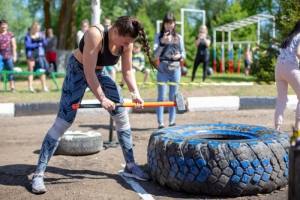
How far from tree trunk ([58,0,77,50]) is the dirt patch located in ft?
41.5

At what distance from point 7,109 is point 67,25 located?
12.5 metres

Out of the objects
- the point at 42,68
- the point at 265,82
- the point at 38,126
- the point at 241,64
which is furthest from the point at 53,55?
the point at 241,64

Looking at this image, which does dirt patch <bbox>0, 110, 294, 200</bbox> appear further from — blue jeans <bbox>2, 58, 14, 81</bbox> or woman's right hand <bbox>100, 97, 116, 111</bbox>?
blue jeans <bbox>2, 58, 14, 81</bbox>

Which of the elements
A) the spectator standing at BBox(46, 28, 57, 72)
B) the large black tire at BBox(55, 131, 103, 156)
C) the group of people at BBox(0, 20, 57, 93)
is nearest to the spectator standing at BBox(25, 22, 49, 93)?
the group of people at BBox(0, 20, 57, 93)

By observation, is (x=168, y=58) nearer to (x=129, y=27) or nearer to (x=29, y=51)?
(x=129, y=27)

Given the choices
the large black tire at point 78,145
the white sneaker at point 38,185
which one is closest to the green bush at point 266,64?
the large black tire at point 78,145

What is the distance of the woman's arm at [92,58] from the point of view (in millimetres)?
4152

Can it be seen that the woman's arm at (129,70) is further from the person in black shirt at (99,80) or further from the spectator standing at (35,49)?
the spectator standing at (35,49)

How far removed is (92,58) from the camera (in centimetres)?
417

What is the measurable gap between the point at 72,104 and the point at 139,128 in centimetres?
353

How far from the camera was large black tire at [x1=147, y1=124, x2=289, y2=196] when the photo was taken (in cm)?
403

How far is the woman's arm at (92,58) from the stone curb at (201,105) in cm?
531

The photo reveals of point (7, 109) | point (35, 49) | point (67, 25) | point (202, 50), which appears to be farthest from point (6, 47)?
point (67, 25)

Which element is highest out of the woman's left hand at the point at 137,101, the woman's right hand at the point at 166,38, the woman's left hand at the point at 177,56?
the woman's right hand at the point at 166,38
